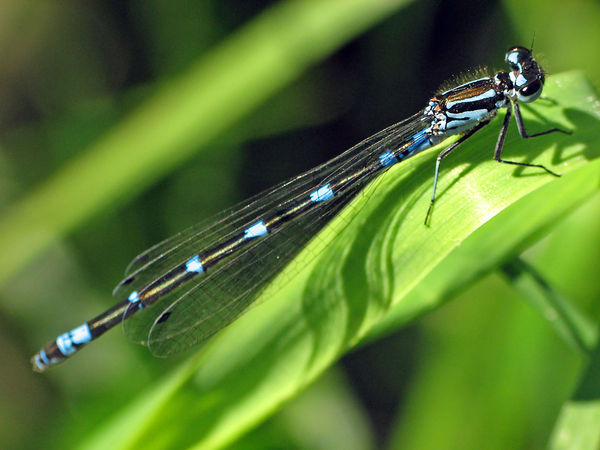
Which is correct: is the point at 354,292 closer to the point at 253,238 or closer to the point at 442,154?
the point at 442,154

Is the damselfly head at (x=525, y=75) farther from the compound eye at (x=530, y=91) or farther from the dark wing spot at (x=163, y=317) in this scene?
the dark wing spot at (x=163, y=317)

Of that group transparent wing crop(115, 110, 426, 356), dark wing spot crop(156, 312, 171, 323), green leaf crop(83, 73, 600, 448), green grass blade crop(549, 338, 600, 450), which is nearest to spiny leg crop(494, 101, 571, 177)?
green leaf crop(83, 73, 600, 448)

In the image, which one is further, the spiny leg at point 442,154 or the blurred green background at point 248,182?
the blurred green background at point 248,182

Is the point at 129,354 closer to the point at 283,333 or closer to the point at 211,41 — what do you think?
the point at 283,333

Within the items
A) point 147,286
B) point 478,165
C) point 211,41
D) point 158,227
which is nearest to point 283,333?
point 478,165

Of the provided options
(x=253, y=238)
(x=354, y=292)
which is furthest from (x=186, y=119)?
(x=354, y=292)

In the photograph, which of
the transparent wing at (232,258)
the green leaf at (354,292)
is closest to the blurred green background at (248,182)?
the transparent wing at (232,258)
